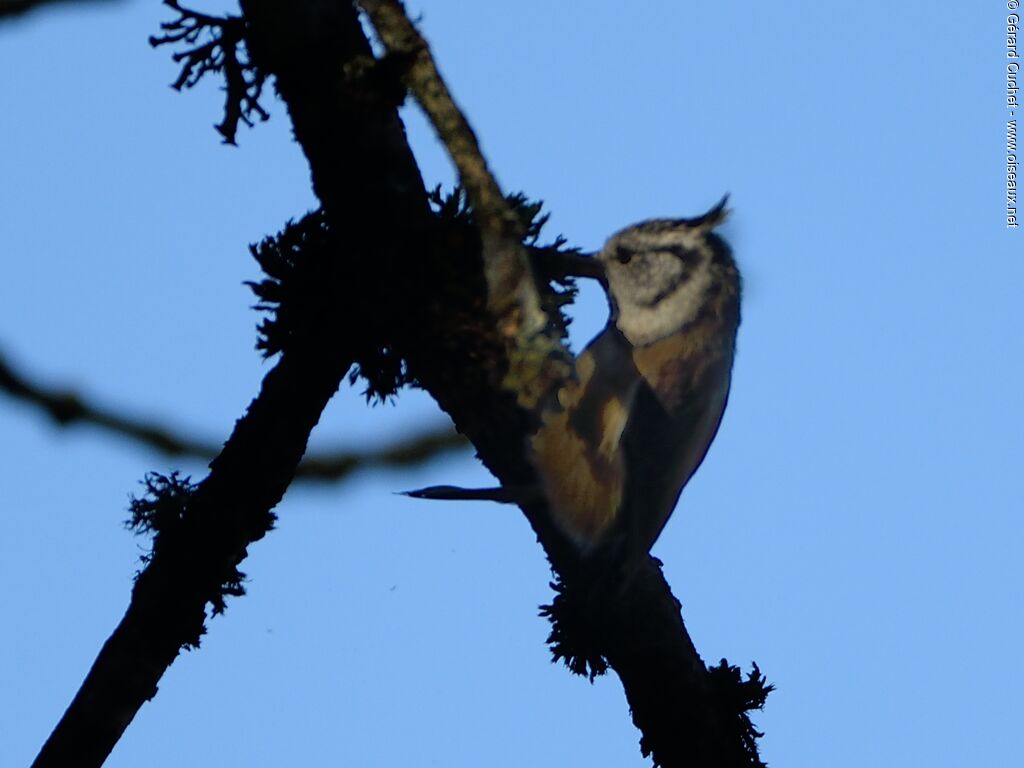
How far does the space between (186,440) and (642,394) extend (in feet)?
7.48

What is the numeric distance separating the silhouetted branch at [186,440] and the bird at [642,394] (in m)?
0.66

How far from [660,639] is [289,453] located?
994 millimetres

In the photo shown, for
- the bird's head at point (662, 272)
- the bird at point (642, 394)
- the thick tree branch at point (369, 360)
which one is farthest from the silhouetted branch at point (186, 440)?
the bird's head at point (662, 272)

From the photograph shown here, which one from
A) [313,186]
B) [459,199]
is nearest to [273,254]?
[313,186]

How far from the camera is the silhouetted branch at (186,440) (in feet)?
5.70

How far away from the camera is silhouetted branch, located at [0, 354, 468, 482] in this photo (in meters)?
1.74

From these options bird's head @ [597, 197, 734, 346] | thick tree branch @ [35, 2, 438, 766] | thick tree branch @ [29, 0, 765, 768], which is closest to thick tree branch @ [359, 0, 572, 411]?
thick tree branch @ [29, 0, 765, 768]

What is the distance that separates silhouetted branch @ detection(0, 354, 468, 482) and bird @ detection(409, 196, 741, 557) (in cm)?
66

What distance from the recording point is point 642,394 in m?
4.14

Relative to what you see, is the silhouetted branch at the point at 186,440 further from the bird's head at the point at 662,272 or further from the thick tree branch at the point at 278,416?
the bird's head at the point at 662,272

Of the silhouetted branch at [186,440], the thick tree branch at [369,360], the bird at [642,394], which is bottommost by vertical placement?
the silhouetted branch at [186,440]

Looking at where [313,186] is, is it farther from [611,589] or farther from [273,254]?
[611,589]

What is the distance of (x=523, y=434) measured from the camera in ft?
9.77

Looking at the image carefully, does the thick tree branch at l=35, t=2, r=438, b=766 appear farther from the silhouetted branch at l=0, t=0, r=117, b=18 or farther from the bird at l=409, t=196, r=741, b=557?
the silhouetted branch at l=0, t=0, r=117, b=18
